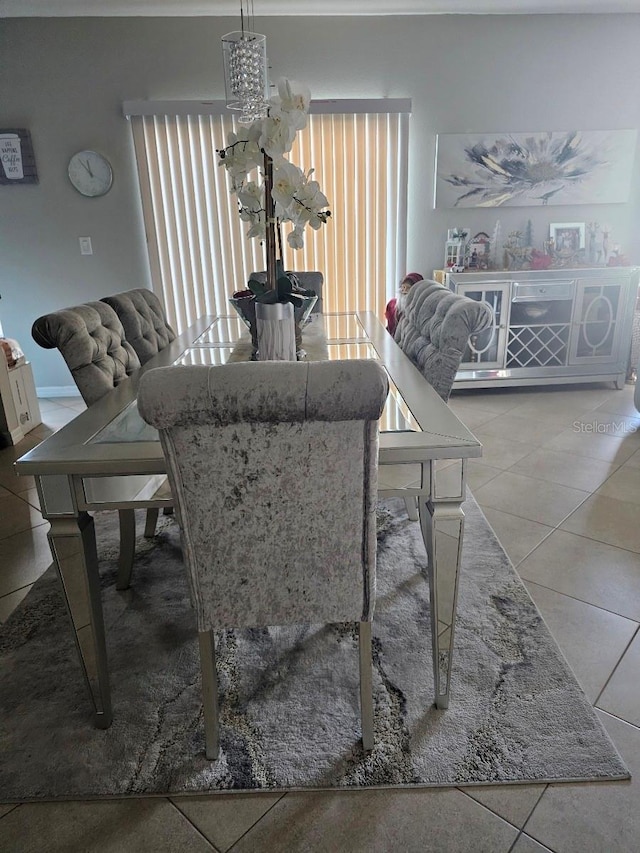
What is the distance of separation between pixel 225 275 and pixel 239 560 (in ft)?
11.1

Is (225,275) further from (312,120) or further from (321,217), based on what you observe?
(321,217)

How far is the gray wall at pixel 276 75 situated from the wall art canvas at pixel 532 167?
8 centimetres

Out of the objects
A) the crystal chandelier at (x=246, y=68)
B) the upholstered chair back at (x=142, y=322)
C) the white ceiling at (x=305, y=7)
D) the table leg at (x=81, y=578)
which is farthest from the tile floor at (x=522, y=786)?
the white ceiling at (x=305, y=7)

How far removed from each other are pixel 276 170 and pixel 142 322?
1.05m

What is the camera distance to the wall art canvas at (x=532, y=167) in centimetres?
401

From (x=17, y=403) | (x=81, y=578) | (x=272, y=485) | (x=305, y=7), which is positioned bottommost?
(x=17, y=403)

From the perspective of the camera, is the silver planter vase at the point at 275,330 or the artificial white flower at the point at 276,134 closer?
the artificial white flower at the point at 276,134

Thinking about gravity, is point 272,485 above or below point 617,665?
above

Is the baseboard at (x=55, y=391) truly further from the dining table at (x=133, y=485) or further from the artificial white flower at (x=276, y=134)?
the artificial white flower at (x=276, y=134)

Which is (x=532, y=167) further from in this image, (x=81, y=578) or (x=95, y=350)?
(x=81, y=578)

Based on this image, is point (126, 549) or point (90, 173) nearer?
point (126, 549)

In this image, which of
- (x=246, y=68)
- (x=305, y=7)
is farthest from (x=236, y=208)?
(x=246, y=68)

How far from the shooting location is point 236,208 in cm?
406

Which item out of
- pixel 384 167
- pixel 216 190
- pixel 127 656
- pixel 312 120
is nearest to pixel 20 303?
pixel 216 190
